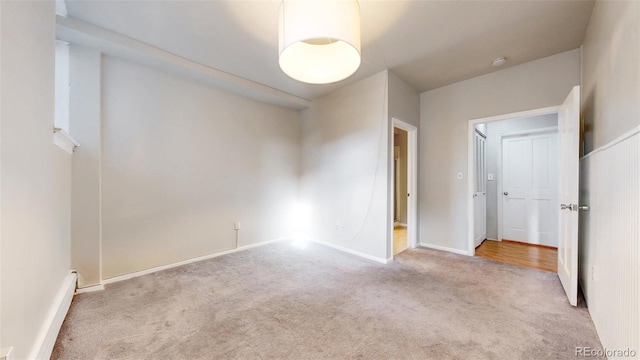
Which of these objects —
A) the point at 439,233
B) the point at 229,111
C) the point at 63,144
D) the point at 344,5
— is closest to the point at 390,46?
the point at 344,5

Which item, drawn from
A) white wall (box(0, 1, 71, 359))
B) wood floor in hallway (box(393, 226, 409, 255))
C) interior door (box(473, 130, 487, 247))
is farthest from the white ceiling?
wood floor in hallway (box(393, 226, 409, 255))

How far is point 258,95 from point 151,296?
113 inches

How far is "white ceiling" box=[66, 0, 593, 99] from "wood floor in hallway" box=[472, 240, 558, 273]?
8.42 ft

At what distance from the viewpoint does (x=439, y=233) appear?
3650mm

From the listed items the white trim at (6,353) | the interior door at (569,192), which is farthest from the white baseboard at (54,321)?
the interior door at (569,192)

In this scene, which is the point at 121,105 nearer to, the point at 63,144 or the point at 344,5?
the point at 63,144

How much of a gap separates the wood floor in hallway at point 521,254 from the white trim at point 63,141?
484 centimetres

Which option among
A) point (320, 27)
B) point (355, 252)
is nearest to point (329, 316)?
point (355, 252)

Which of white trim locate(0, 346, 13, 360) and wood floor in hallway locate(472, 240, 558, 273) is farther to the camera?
wood floor in hallway locate(472, 240, 558, 273)

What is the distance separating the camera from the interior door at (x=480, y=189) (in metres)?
3.74

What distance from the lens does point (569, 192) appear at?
213 centimetres

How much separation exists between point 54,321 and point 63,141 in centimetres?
140

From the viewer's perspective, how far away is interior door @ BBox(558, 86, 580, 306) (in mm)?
1976

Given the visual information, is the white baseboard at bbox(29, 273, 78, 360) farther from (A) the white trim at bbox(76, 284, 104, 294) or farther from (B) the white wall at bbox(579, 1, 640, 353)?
(B) the white wall at bbox(579, 1, 640, 353)
